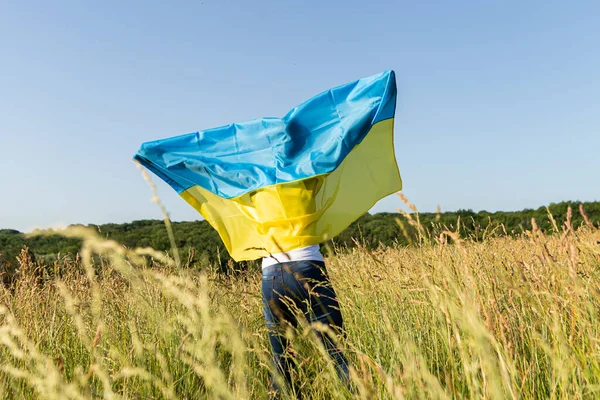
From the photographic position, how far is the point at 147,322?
156 inches

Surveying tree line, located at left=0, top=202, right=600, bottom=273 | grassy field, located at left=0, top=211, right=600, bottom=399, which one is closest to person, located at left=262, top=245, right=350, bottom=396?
grassy field, located at left=0, top=211, right=600, bottom=399

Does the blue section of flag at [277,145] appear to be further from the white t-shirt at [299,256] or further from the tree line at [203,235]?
the tree line at [203,235]

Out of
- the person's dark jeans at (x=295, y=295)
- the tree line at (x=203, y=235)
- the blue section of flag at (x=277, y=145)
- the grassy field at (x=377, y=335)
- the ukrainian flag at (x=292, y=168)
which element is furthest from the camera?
the tree line at (x=203, y=235)

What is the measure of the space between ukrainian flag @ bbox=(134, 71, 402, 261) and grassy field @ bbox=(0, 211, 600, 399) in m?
0.47

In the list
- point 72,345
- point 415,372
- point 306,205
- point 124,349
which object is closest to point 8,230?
Result: point 72,345

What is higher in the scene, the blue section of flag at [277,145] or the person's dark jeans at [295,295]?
the blue section of flag at [277,145]

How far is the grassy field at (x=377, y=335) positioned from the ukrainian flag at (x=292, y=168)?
1.53ft

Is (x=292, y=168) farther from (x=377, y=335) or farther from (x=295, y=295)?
(x=377, y=335)

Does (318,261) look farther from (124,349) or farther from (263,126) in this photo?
(124,349)

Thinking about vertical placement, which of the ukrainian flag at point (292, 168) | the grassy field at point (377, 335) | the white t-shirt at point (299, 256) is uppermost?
the ukrainian flag at point (292, 168)

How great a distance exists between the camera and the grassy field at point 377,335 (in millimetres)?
1674

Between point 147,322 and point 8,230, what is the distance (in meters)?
11.2

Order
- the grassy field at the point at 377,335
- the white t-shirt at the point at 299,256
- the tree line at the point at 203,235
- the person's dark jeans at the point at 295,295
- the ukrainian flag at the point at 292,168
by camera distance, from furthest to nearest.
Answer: the tree line at the point at 203,235
the ukrainian flag at the point at 292,168
the white t-shirt at the point at 299,256
the person's dark jeans at the point at 295,295
the grassy field at the point at 377,335

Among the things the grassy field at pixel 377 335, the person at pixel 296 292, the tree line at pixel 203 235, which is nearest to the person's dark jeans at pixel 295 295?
the person at pixel 296 292
